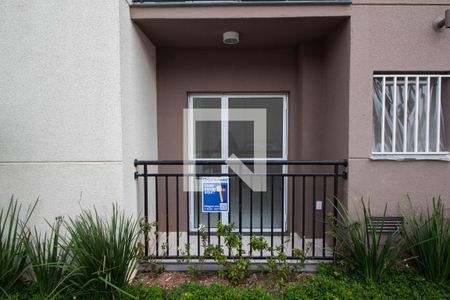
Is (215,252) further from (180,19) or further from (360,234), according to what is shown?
(180,19)

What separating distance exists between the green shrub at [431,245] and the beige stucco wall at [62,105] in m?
3.11

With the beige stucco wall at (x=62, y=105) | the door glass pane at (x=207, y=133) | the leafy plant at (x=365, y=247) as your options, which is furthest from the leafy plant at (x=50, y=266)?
the leafy plant at (x=365, y=247)

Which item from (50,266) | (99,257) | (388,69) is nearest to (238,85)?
(388,69)

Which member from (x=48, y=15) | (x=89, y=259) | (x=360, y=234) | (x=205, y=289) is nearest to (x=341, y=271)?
(x=360, y=234)

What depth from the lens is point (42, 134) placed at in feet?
9.23

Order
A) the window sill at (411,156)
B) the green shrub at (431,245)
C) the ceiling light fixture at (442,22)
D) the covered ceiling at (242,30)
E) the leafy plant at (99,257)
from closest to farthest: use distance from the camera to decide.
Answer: the leafy plant at (99,257) < the green shrub at (431,245) < the ceiling light fixture at (442,22) < the window sill at (411,156) < the covered ceiling at (242,30)

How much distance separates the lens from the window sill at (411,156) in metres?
3.03

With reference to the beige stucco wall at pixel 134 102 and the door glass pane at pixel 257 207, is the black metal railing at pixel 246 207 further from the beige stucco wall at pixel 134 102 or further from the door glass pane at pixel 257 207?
the beige stucco wall at pixel 134 102

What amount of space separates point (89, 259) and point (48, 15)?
2476mm

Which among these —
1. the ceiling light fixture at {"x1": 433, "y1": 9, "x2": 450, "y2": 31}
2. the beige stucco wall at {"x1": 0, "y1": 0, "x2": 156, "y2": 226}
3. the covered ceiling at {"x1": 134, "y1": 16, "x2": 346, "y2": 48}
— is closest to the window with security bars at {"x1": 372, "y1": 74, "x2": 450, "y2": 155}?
the ceiling light fixture at {"x1": 433, "y1": 9, "x2": 450, "y2": 31}

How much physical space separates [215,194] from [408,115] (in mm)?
2483

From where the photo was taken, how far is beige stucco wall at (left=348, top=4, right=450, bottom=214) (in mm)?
2977

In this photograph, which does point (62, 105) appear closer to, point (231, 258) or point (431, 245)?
point (231, 258)

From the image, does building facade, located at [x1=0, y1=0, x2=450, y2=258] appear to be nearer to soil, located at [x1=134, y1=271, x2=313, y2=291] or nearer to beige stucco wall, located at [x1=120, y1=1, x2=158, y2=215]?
beige stucco wall, located at [x1=120, y1=1, x2=158, y2=215]
